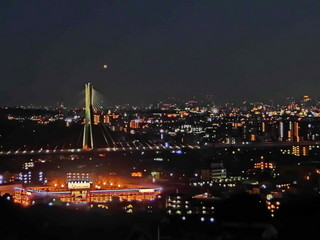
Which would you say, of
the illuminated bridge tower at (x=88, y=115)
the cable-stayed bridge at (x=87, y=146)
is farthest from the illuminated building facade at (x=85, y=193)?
the illuminated bridge tower at (x=88, y=115)

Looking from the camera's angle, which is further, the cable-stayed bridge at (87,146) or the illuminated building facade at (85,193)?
the cable-stayed bridge at (87,146)

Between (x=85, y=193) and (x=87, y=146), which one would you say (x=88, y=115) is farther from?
(x=85, y=193)

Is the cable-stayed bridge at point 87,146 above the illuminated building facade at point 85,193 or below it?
above

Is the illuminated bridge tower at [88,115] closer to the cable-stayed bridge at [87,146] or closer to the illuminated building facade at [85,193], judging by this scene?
the cable-stayed bridge at [87,146]

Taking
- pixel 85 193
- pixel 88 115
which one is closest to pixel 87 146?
pixel 88 115

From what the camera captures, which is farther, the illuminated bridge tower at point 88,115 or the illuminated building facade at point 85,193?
the illuminated bridge tower at point 88,115

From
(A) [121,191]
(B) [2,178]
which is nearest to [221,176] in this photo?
(A) [121,191]

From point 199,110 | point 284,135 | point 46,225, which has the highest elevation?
point 199,110

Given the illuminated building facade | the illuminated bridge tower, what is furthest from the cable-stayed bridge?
the illuminated building facade

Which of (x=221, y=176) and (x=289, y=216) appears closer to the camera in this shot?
(x=289, y=216)

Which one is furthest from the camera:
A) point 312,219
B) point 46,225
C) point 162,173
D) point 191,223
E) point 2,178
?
point 162,173

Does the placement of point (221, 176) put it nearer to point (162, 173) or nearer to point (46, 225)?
point (162, 173)
